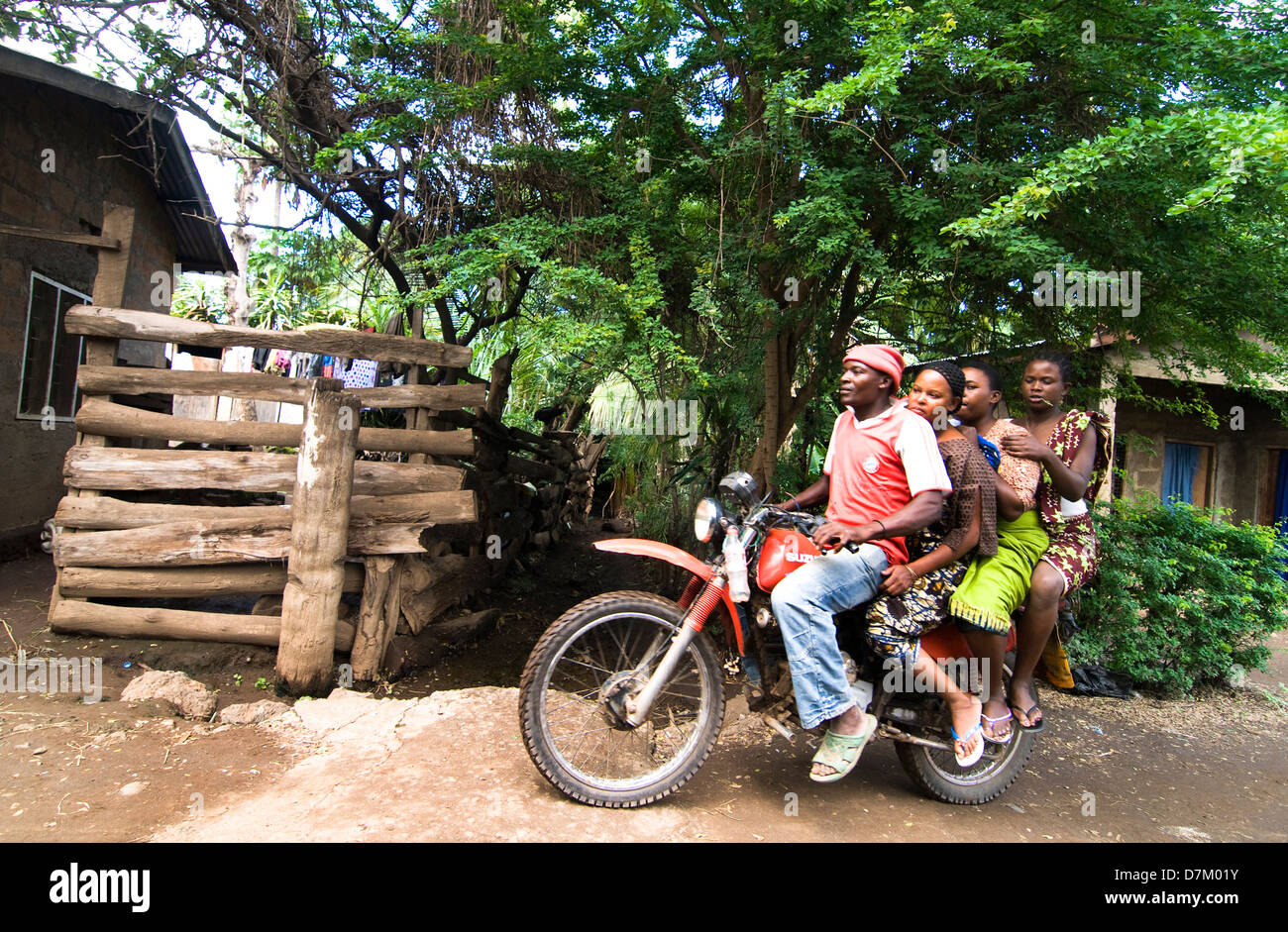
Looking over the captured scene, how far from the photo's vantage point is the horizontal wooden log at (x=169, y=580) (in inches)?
196

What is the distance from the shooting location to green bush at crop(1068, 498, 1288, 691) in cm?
564

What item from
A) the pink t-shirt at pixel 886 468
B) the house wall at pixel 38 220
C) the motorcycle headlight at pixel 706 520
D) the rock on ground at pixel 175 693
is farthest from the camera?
the house wall at pixel 38 220

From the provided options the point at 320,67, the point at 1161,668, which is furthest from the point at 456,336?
the point at 1161,668

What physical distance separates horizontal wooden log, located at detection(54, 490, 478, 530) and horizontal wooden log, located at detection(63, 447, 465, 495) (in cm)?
14

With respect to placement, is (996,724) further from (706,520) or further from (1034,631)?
(706,520)

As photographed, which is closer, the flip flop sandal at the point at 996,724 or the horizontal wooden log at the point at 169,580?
the flip flop sandal at the point at 996,724

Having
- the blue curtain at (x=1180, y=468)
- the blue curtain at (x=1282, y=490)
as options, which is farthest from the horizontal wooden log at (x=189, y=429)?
the blue curtain at (x=1282, y=490)

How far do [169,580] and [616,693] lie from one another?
3.70 m

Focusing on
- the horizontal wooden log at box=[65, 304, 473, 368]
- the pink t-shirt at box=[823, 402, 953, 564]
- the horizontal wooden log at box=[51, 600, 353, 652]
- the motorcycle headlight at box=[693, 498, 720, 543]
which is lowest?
the horizontal wooden log at box=[51, 600, 353, 652]

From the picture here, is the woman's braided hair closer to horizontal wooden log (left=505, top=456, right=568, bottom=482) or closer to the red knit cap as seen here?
the red knit cap

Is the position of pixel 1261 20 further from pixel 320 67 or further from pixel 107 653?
pixel 107 653

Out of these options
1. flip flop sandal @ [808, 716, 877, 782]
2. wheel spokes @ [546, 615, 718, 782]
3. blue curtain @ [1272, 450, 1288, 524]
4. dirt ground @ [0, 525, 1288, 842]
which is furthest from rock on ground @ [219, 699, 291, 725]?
blue curtain @ [1272, 450, 1288, 524]

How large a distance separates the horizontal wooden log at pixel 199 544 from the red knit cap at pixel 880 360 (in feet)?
10.7

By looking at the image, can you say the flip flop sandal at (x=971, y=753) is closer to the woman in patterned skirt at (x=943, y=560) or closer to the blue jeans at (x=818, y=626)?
the woman in patterned skirt at (x=943, y=560)
